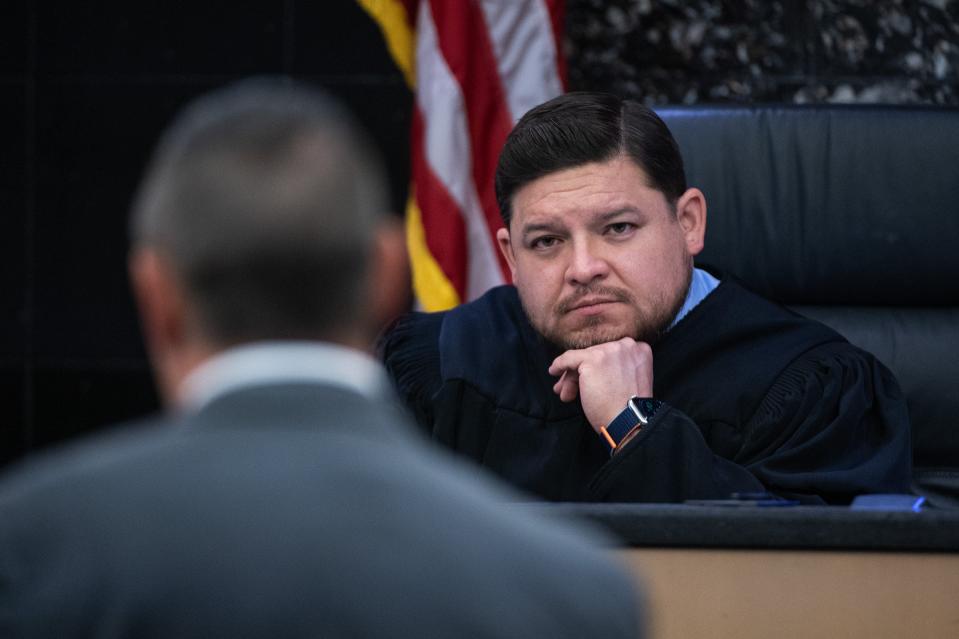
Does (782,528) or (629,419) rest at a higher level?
(782,528)

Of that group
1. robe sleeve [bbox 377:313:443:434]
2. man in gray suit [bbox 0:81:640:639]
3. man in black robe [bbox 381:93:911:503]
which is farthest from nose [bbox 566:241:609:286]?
man in gray suit [bbox 0:81:640:639]

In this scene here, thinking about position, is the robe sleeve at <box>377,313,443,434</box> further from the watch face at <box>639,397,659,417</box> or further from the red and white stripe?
the red and white stripe

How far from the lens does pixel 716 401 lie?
6.51 ft

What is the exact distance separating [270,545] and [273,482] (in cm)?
3

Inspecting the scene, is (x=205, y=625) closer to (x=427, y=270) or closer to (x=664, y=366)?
(x=664, y=366)

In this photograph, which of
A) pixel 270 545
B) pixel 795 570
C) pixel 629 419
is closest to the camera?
pixel 270 545

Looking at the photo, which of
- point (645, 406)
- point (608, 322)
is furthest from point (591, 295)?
point (645, 406)

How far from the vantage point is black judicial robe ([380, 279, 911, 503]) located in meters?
1.89

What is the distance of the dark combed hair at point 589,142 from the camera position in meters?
2.00

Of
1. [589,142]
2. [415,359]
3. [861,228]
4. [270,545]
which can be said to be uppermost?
[270,545]

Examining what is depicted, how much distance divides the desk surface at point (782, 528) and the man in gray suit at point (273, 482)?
0.67 m

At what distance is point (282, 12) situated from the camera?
11.2ft

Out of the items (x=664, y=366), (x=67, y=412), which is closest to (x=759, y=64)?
(x=664, y=366)

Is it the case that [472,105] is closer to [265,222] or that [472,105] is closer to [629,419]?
[629,419]
